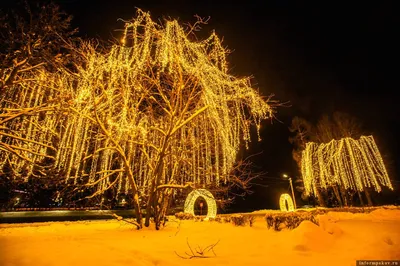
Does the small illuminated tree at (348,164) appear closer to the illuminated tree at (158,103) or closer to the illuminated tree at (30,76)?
the illuminated tree at (158,103)

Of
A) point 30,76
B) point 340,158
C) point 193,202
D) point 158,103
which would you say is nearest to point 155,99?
point 158,103

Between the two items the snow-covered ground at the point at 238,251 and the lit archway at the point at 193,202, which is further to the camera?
the lit archway at the point at 193,202

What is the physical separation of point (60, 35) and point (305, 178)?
21660 mm

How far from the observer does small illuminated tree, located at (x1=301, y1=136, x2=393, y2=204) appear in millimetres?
18250

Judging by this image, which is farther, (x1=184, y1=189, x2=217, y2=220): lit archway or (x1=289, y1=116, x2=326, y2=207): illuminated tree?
(x1=289, y1=116, x2=326, y2=207): illuminated tree

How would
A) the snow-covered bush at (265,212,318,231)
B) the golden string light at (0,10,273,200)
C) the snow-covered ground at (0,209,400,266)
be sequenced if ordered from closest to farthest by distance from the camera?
the snow-covered ground at (0,209,400,266) → the golden string light at (0,10,273,200) → the snow-covered bush at (265,212,318,231)

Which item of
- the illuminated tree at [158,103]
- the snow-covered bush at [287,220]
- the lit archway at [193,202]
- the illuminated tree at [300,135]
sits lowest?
the snow-covered bush at [287,220]

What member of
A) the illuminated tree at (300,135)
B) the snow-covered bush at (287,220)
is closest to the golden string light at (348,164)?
the illuminated tree at (300,135)

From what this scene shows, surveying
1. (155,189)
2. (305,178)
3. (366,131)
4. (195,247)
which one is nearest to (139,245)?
(195,247)

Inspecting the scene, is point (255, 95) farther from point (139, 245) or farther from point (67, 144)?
point (67, 144)

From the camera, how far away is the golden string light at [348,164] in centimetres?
1825

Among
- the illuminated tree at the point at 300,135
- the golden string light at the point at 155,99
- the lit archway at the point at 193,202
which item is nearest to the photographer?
the golden string light at the point at 155,99

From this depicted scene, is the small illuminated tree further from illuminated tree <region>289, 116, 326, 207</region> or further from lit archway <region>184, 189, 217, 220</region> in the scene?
lit archway <region>184, 189, 217, 220</region>

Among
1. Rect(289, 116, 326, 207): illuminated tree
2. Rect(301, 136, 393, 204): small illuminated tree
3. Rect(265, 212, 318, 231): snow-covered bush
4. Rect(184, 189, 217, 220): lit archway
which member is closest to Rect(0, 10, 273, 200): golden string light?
Rect(265, 212, 318, 231): snow-covered bush
